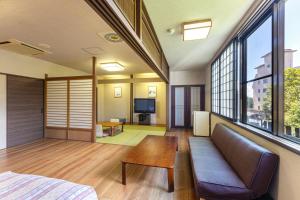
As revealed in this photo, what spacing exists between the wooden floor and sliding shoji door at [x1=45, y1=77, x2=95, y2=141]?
0.61 meters

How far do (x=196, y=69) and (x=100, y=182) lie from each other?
552 centimetres

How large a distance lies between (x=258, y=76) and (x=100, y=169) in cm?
304

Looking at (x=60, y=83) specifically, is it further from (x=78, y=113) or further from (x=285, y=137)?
(x=285, y=137)

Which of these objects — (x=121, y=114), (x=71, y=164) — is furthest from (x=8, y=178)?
(x=121, y=114)

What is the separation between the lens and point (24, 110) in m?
4.32

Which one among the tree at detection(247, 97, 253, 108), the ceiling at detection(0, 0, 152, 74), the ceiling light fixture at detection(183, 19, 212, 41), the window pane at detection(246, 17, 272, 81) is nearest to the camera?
→ the window pane at detection(246, 17, 272, 81)

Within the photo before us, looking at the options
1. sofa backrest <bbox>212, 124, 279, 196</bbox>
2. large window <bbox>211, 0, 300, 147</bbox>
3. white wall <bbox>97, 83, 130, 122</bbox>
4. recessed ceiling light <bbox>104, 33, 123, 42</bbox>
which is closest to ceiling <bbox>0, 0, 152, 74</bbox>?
recessed ceiling light <bbox>104, 33, 123, 42</bbox>

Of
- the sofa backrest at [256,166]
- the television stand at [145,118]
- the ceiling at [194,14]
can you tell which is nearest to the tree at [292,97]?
the sofa backrest at [256,166]

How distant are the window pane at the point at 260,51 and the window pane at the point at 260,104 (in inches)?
6.2

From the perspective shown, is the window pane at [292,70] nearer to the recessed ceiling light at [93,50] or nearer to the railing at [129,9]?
the railing at [129,9]

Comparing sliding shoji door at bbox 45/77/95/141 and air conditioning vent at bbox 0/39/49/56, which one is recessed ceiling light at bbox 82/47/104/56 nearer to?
sliding shoji door at bbox 45/77/95/141

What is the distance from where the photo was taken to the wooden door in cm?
397

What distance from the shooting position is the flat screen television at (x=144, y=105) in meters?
7.58

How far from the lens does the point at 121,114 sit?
830 cm
